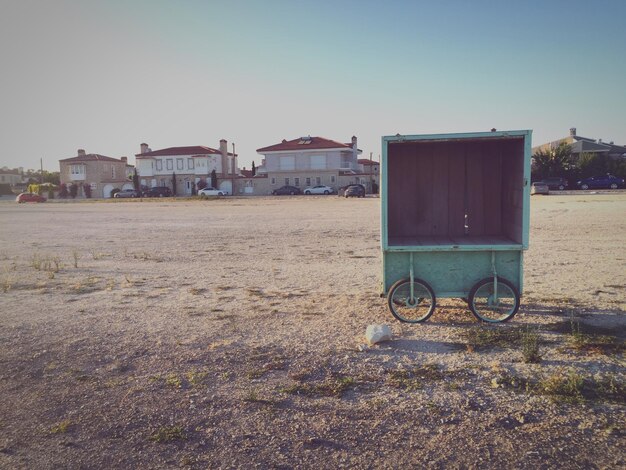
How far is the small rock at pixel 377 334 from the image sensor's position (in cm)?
588

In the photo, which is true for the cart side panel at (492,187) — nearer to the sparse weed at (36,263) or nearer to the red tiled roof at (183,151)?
the sparse weed at (36,263)

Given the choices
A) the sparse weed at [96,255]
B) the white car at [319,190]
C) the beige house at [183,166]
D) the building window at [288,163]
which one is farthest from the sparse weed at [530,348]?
the beige house at [183,166]

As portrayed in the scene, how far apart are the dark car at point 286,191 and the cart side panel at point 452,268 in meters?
58.6

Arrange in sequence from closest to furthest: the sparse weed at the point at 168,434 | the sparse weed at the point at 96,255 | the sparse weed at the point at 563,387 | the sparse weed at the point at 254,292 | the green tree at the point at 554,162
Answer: the sparse weed at the point at 168,434
the sparse weed at the point at 563,387
the sparse weed at the point at 254,292
the sparse weed at the point at 96,255
the green tree at the point at 554,162

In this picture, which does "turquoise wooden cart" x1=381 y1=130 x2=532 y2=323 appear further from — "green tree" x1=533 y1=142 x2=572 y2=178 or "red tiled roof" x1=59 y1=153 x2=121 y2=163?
"red tiled roof" x1=59 y1=153 x2=121 y2=163

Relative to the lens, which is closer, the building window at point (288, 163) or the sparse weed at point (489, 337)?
the sparse weed at point (489, 337)

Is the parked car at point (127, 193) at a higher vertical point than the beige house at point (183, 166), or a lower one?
lower

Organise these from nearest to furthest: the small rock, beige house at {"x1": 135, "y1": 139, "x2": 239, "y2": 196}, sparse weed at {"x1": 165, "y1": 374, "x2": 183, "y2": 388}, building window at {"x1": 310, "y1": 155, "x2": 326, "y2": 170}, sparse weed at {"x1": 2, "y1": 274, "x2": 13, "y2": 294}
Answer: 1. sparse weed at {"x1": 165, "y1": 374, "x2": 183, "y2": 388}
2. the small rock
3. sparse weed at {"x1": 2, "y1": 274, "x2": 13, "y2": 294}
4. building window at {"x1": 310, "y1": 155, "x2": 326, "y2": 170}
5. beige house at {"x1": 135, "y1": 139, "x2": 239, "y2": 196}

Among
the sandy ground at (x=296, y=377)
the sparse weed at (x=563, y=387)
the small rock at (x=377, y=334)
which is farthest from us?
the small rock at (x=377, y=334)

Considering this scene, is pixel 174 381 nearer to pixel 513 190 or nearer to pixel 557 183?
pixel 513 190

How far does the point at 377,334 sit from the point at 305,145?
65.2 m

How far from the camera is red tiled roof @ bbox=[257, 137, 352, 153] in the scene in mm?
68525

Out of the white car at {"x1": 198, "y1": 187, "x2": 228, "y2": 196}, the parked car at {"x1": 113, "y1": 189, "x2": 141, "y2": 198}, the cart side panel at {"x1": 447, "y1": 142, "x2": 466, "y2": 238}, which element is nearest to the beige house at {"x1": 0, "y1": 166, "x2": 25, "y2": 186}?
the parked car at {"x1": 113, "y1": 189, "x2": 141, "y2": 198}

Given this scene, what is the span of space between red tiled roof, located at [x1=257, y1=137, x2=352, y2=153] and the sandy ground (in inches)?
2352
